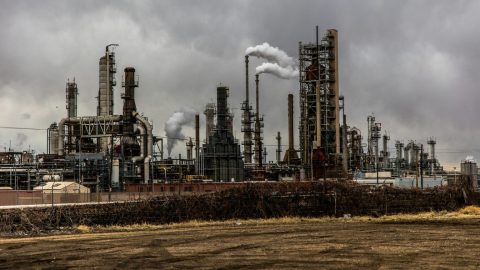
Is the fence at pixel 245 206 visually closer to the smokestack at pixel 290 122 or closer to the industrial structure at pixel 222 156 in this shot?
the industrial structure at pixel 222 156

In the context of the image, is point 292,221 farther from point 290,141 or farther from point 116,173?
point 290,141

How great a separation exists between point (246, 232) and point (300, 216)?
1427 cm

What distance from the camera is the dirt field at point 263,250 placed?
20.8 m

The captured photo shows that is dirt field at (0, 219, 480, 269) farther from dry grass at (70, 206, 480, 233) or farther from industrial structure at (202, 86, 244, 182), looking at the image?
industrial structure at (202, 86, 244, 182)

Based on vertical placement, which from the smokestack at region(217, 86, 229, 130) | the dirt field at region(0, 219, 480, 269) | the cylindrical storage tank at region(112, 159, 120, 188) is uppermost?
the smokestack at region(217, 86, 229, 130)

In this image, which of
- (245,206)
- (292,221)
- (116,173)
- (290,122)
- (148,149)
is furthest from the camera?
(290,122)

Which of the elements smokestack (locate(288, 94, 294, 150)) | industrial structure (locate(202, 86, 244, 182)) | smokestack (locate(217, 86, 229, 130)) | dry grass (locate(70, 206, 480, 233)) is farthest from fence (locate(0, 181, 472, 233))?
smokestack (locate(288, 94, 294, 150))

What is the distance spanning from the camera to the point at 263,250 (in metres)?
24.0

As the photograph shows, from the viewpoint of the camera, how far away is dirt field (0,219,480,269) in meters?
20.8

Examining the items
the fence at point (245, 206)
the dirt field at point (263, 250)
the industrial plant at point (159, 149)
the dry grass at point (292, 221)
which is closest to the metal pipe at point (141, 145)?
the industrial plant at point (159, 149)

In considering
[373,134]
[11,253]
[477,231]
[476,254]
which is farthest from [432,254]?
[373,134]

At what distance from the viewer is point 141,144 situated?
76.9 m

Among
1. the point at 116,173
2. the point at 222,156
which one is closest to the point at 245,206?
the point at 116,173

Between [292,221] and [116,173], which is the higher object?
[116,173]
